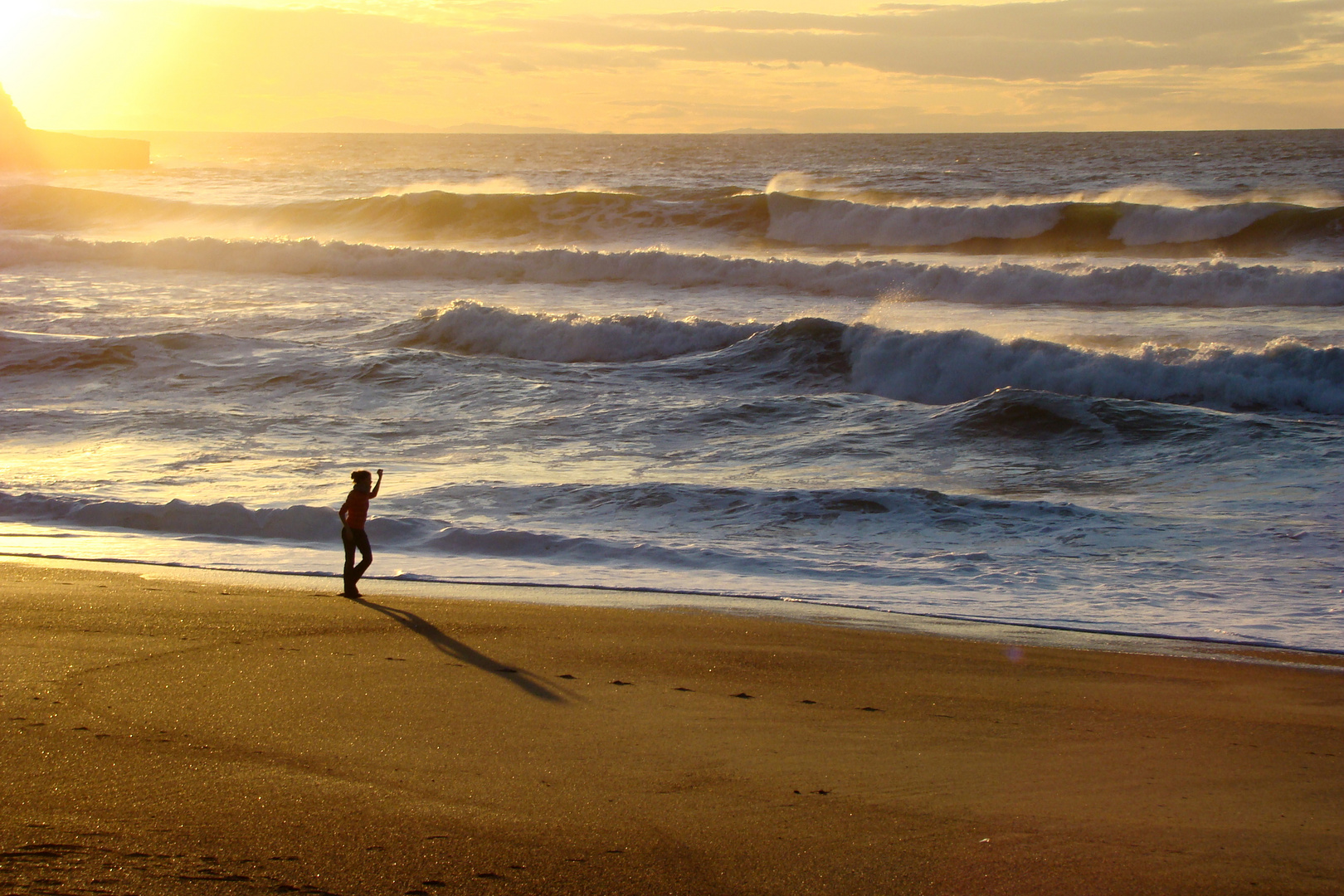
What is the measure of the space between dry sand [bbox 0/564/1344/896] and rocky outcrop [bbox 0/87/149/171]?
216 feet

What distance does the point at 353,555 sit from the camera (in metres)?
5.79

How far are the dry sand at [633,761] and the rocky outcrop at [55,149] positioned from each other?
65.8m

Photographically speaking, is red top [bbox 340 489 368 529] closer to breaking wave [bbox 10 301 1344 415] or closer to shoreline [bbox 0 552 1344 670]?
shoreline [bbox 0 552 1344 670]

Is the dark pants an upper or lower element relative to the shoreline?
upper

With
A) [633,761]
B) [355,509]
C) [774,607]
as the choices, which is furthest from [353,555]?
[633,761]

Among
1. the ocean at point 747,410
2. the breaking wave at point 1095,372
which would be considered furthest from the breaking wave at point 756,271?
the breaking wave at point 1095,372

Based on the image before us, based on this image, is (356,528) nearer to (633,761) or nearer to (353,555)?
(353,555)

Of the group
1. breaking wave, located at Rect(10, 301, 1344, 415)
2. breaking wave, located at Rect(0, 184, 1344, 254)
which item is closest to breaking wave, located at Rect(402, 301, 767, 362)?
breaking wave, located at Rect(10, 301, 1344, 415)

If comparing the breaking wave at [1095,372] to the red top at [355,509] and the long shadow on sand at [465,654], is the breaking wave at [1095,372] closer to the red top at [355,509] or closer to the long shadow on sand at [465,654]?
the red top at [355,509]

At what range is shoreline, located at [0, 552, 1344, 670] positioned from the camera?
16.7ft

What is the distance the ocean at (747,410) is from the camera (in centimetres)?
677

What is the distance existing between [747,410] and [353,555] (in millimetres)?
6497

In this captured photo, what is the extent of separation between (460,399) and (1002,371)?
21.7 feet

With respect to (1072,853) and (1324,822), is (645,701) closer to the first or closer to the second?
(1072,853)
